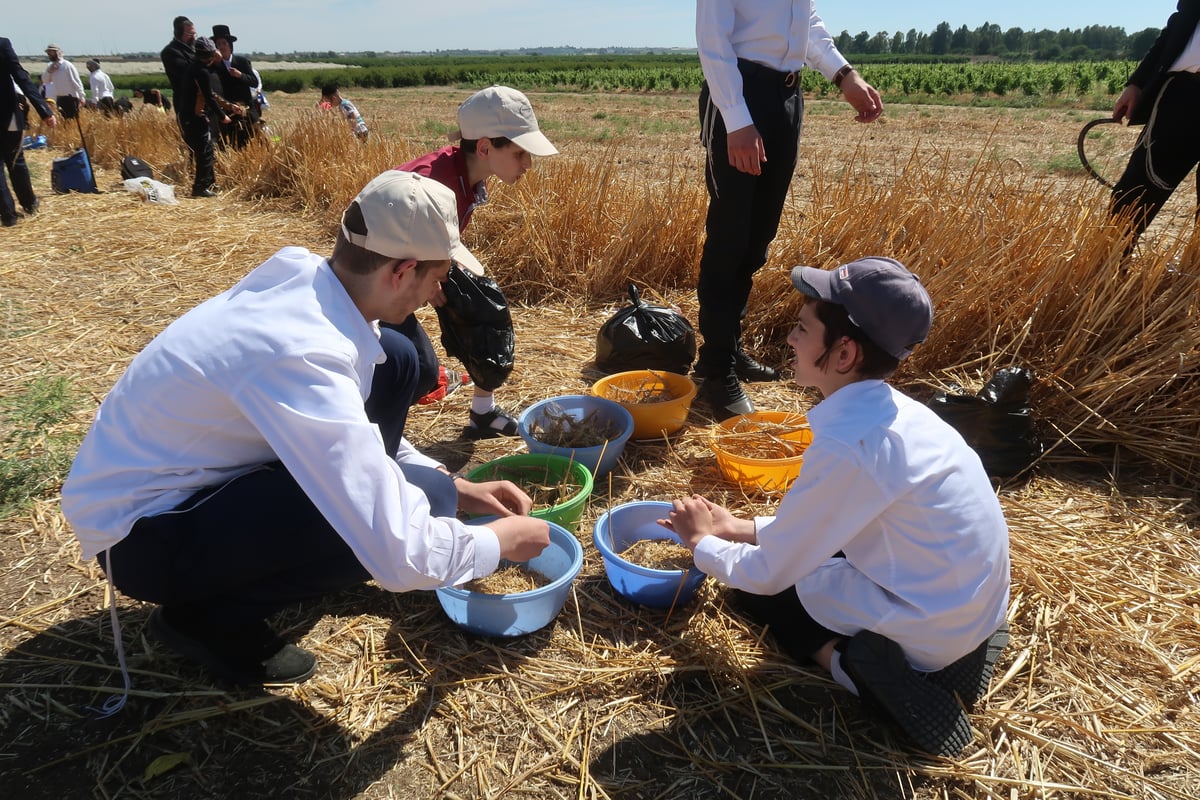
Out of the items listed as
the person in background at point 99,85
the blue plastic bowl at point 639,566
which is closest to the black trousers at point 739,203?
the blue plastic bowl at point 639,566

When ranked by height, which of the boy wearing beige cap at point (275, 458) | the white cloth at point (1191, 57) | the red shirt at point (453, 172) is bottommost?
the boy wearing beige cap at point (275, 458)

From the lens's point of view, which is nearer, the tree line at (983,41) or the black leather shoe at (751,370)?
the black leather shoe at (751,370)

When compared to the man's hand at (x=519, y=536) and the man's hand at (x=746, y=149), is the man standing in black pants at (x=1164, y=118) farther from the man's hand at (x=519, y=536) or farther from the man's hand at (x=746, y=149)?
the man's hand at (x=519, y=536)

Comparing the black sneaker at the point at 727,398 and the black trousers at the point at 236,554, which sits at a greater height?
the black trousers at the point at 236,554

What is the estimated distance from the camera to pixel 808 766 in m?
1.60

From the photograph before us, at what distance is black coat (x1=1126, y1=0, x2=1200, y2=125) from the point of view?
10.0 feet

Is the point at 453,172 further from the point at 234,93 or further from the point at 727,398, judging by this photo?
the point at 234,93

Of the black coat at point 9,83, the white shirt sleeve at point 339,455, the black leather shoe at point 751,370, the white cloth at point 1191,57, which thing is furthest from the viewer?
the black coat at point 9,83

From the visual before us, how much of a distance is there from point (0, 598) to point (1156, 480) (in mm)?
3905

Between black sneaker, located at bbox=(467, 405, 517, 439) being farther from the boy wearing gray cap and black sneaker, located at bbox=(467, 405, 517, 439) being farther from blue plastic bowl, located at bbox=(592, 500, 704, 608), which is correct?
the boy wearing gray cap

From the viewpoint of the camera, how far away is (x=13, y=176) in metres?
6.69

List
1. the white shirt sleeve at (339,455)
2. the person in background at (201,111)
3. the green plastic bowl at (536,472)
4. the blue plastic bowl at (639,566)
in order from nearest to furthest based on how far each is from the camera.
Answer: the white shirt sleeve at (339,455) → the blue plastic bowl at (639,566) → the green plastic bowl at (536,472) → the person in background at (201,111)

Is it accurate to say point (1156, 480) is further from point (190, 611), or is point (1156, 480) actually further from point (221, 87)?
point (221, 87)

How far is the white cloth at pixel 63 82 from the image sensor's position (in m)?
12.1
